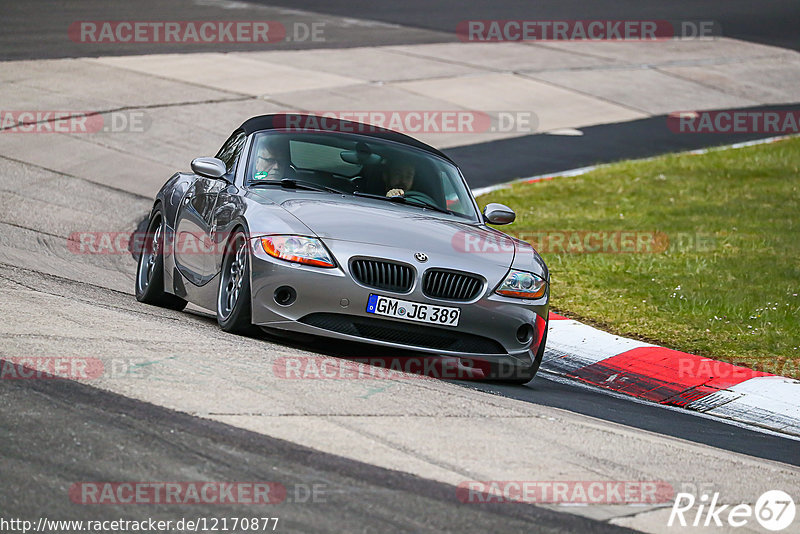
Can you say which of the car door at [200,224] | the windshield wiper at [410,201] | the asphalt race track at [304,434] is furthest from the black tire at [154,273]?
the windshield wiper at [410,201]

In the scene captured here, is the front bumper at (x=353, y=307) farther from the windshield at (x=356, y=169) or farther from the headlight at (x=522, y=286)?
the windshield at (x=356, y=169)

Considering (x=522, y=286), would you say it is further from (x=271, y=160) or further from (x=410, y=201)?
(x=271, y=160)

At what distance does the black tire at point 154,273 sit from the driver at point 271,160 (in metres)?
1.27

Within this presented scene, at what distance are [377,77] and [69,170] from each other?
909 cm

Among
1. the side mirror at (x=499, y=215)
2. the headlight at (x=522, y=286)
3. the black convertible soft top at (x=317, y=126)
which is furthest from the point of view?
the black convertible soft top at (x=317, y=126)

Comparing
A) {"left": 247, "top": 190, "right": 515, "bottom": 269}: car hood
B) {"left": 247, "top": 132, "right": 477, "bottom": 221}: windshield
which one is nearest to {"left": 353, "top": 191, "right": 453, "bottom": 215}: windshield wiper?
{"left": 247, "top": 132, "right": 477, "bottom": 221}: windshield

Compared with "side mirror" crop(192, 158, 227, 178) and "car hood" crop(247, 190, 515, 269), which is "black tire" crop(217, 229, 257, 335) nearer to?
"car hood" crop(247, 190, 515, 269)

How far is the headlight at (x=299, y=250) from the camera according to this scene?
23.4 feet

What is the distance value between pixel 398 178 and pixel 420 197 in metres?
0.20

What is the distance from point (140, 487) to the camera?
4633mm

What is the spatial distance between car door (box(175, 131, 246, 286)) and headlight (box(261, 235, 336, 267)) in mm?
851

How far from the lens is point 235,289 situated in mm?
7547

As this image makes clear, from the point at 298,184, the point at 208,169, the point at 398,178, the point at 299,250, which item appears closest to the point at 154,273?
the point at 208,169

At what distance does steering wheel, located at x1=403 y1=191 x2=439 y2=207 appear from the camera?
27.9 ft
